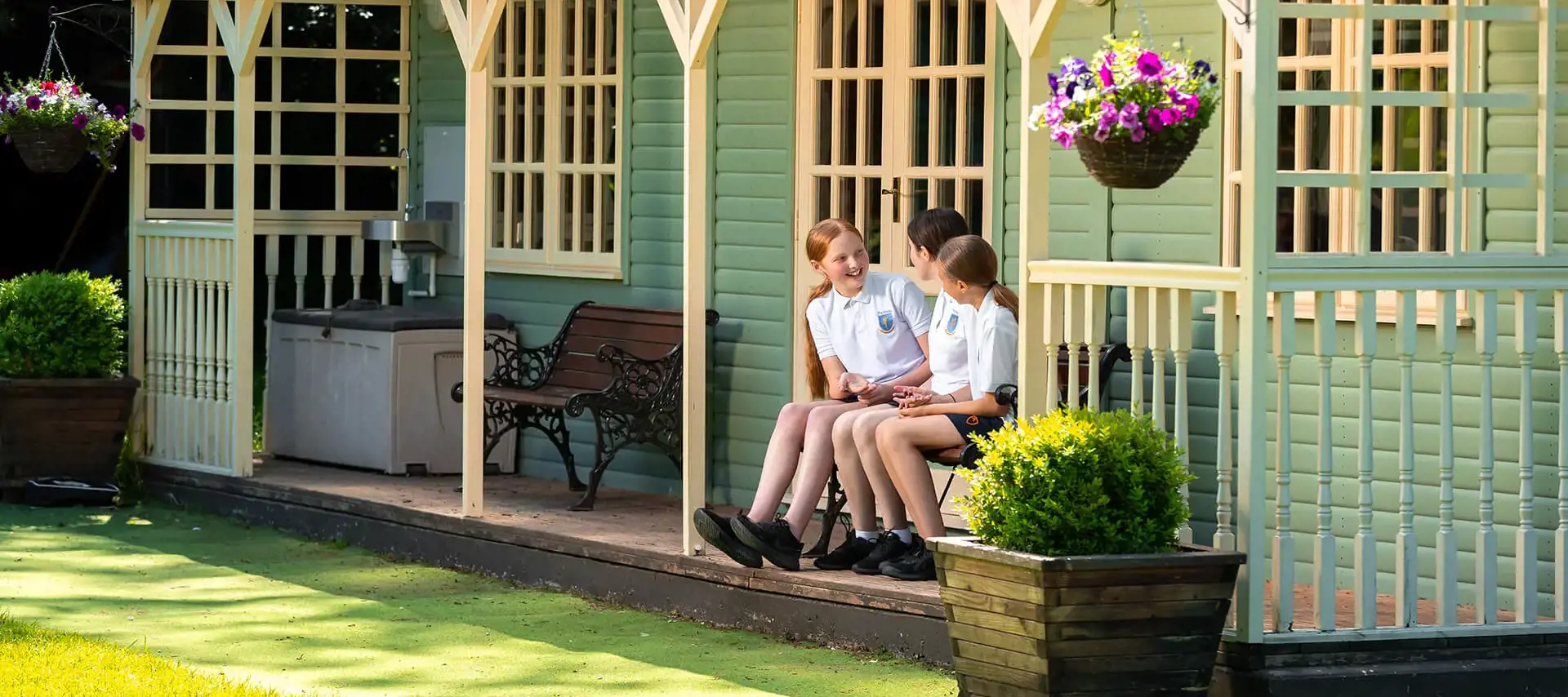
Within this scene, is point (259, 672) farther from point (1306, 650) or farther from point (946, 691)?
point (1306, 650)

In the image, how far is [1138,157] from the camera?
17.7 ft

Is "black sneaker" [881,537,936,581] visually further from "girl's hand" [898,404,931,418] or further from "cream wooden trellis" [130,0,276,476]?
"cream wooden trellis" [130,0,276,476]

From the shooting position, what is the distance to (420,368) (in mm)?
9648

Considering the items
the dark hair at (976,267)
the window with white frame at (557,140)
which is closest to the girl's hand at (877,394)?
the dark hair at (976,267)

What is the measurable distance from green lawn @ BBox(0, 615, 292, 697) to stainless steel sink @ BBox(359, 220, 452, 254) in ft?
12.0

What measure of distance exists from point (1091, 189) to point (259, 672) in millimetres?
3153

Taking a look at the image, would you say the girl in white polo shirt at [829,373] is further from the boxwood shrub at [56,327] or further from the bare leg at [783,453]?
the boxwood shrub at [56,327]

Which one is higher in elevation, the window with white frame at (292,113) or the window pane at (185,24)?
the window pane at (185,24)

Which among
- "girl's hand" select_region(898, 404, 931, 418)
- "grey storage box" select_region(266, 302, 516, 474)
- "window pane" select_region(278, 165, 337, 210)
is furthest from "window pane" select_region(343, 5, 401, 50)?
"girl's hand" select_region(898, 404, 931, 418)

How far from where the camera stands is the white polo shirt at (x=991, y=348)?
656 cm

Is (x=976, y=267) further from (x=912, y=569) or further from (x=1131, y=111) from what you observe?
(x=1131, y=111)

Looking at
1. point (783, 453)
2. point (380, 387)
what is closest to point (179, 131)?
A: point (380, 387)

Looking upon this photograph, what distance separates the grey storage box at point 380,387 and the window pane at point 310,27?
3.02 meters

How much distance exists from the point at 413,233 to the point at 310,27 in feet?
10.3
